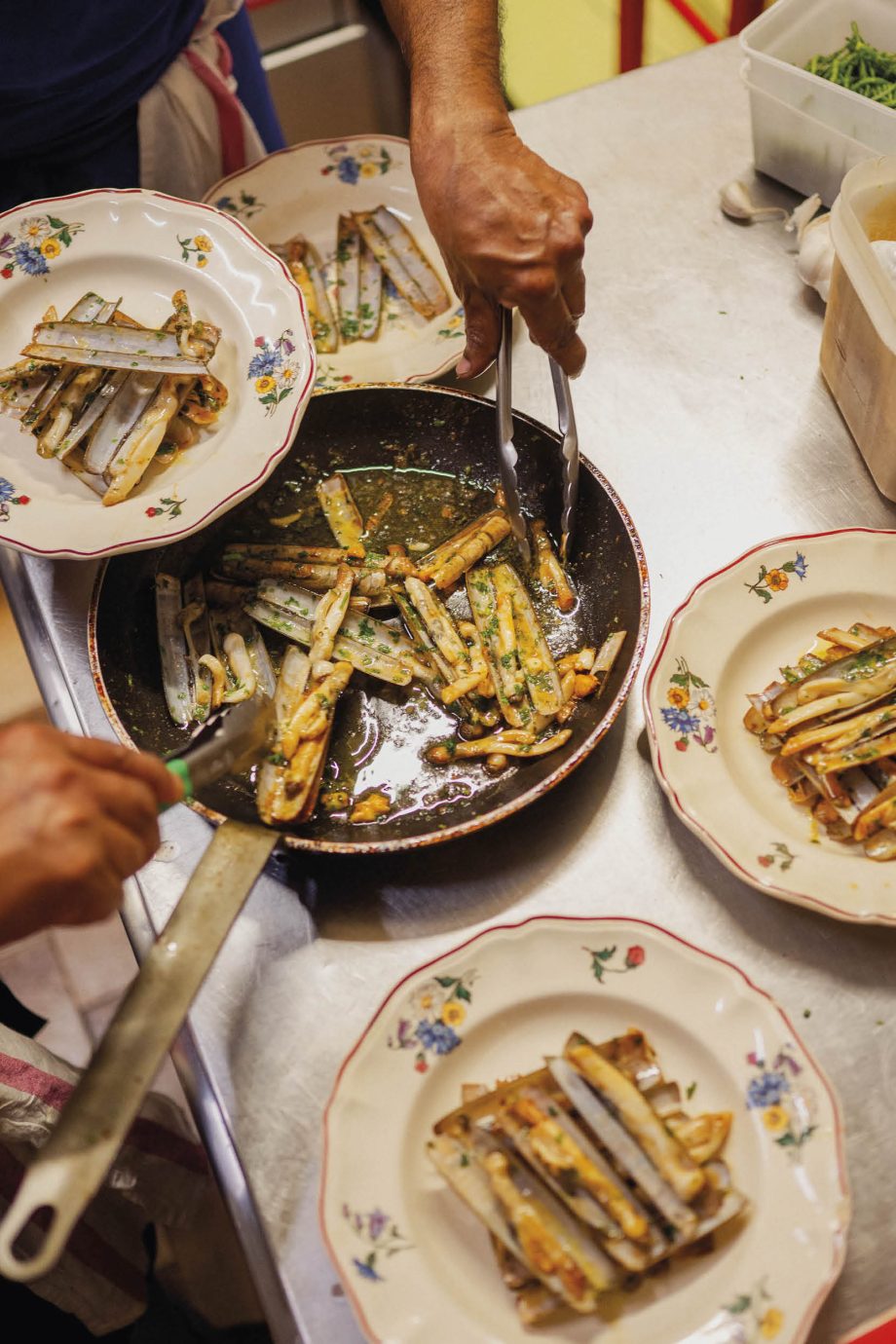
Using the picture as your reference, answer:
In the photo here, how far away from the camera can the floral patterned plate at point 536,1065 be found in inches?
44.0

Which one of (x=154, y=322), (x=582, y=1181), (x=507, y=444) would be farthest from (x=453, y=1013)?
(x=154, y=322)

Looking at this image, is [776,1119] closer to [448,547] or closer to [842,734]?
[842,734]

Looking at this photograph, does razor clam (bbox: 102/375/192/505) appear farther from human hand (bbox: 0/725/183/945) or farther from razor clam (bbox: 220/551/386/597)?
human hand (bbox: 0/725/183/945)

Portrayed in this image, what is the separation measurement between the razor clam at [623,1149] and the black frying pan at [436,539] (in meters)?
0.36

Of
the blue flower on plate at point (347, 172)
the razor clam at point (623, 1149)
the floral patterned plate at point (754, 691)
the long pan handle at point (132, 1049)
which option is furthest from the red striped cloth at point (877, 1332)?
the blue flower on plate at point (347, 172)

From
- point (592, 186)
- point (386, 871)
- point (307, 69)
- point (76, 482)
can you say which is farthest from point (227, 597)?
point (307, 69)

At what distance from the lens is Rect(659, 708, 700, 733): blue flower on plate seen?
1.51 metres

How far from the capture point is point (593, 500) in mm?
1731

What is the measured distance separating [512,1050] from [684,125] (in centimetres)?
215

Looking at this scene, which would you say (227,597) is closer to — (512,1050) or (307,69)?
(512,1050)

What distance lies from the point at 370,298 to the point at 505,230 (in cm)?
74

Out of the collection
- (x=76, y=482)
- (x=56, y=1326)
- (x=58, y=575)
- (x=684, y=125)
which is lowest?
(x=56, y=1326)

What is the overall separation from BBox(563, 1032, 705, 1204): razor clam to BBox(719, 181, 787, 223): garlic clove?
1.80 metres

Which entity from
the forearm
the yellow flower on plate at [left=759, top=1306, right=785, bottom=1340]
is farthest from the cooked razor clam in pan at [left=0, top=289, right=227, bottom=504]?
the yellow flower on plate at [left=759, top=1306, right=785, bottom=1340]
